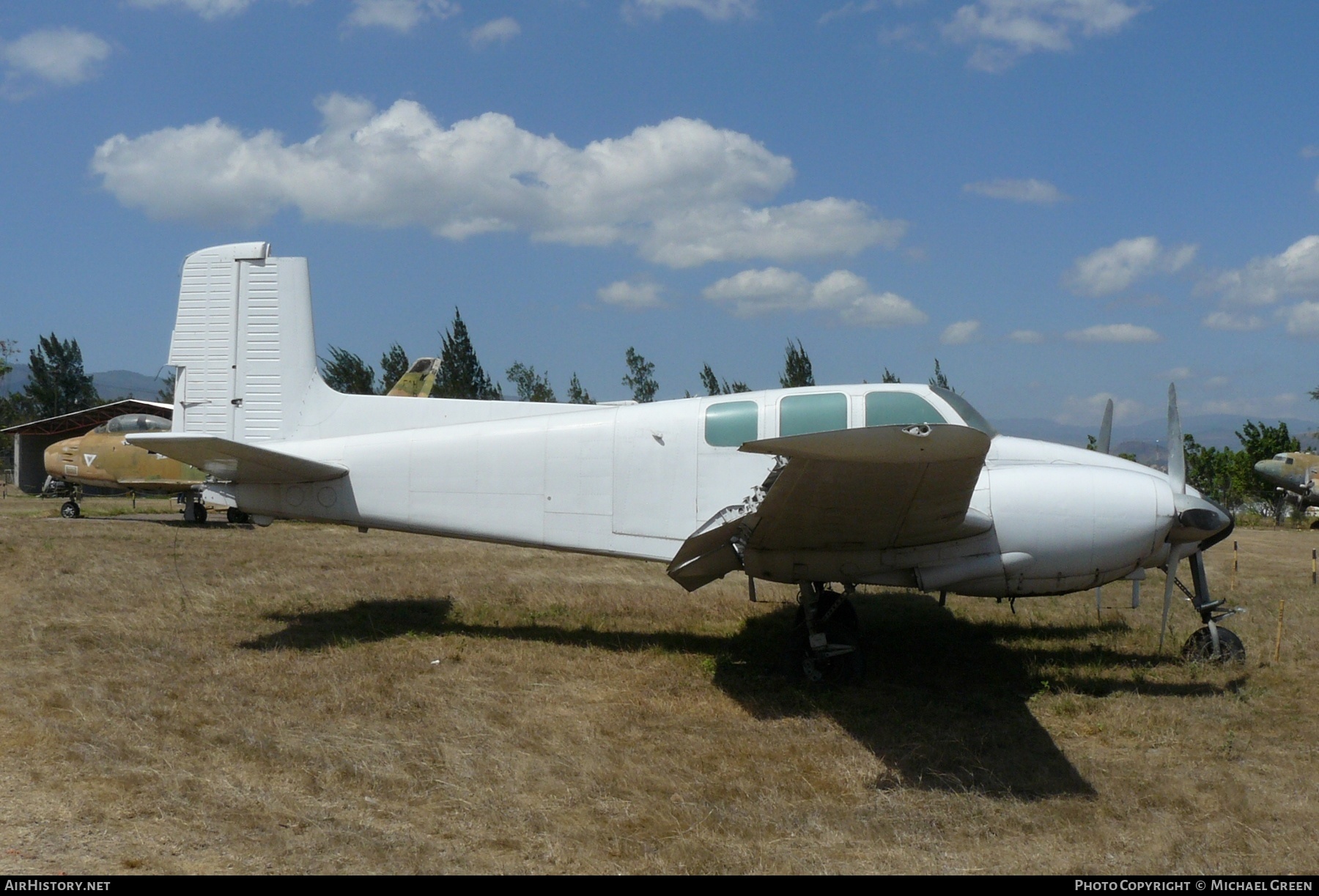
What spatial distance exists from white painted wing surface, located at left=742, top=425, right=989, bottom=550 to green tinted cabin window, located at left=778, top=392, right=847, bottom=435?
1107mm

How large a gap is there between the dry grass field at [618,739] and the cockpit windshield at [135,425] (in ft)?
34.4

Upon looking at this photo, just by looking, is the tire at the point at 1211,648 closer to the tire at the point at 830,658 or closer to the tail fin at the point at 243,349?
the tire at the point at 830,658

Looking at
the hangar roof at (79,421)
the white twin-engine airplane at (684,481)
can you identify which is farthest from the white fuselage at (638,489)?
the hangar roof at (79,421)

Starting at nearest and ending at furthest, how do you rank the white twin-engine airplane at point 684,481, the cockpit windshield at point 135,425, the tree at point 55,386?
the white twin-engine airplane at point 684,481
the cockpit windshield at point 135,425
the tree at point 55,386

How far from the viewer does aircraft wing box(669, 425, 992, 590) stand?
16.5 feet

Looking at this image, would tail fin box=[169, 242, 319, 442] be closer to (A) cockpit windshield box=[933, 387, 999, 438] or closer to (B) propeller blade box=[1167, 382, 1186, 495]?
(A) cockpit windshield box=[933, 387, 999, 438]

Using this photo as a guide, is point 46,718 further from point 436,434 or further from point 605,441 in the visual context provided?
point 605,441

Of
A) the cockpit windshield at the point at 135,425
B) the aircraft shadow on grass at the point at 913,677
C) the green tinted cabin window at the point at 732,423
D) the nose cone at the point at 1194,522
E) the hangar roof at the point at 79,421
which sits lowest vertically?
the aircraft shadow on grass at the point at 913,677

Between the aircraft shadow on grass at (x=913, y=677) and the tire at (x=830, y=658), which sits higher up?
the tire at (x=830, y=658)

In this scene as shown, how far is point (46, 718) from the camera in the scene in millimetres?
6172

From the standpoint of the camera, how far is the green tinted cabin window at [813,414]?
793cm

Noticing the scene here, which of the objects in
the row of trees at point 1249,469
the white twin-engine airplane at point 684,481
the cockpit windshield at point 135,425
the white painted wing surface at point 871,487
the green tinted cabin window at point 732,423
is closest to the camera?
the white painted wing surface at point 871,487

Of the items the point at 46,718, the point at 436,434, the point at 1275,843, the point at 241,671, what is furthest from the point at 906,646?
the point at 46,718

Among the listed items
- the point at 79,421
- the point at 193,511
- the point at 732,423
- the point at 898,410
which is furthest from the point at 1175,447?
the point at 79,421
